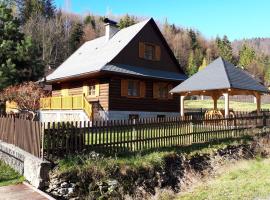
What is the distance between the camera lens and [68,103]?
25031mm

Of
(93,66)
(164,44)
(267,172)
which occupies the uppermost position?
(164,44)

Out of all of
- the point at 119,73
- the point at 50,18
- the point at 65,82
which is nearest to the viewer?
the point at 119,73

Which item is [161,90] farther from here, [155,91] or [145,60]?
[145,60]

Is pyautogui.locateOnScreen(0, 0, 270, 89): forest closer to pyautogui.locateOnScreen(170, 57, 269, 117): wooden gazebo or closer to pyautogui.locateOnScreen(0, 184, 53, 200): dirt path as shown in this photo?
pyautogui.locateOnScreen(170, 57, 269, 117): wooden gazebo

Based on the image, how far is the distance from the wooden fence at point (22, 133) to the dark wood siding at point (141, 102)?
9.67m

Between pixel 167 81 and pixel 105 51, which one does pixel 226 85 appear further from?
pixel 105 51

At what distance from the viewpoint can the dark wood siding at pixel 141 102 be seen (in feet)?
83.2

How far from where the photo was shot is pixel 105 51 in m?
28.7

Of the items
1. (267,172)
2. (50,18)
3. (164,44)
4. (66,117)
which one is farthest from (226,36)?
(267,172)

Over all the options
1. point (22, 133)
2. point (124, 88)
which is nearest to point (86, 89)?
point (124, 88)

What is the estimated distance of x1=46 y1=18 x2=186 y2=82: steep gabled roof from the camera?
84.7 feet

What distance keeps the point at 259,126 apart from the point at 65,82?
1690cm

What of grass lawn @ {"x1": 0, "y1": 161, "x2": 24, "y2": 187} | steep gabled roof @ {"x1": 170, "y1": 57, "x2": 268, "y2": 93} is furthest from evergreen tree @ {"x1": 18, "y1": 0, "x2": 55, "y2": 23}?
grass lawn @ {"x1": 0, "y1": 161, "x2": 24, "y2": 187}

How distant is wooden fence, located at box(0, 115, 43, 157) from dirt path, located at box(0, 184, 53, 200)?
1181 millimetres
